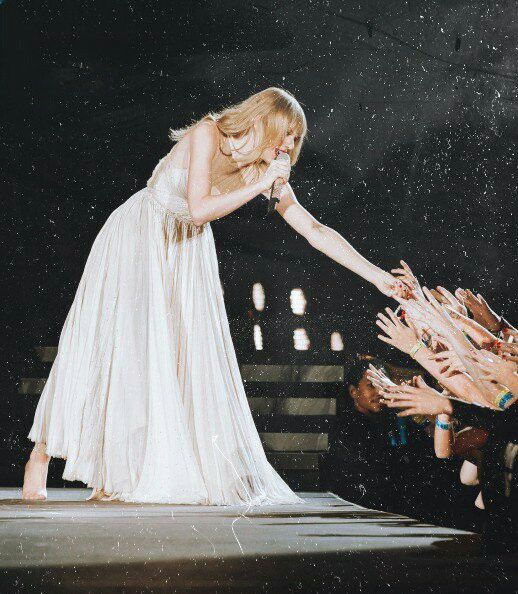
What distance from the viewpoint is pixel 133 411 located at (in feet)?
5.80

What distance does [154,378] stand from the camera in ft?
5.85

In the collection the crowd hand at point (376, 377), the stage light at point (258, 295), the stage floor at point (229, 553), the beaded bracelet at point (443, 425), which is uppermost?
the stage light at point (258, 295)

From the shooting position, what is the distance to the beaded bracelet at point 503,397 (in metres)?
1.41

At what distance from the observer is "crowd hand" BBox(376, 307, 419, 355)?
6.84ft

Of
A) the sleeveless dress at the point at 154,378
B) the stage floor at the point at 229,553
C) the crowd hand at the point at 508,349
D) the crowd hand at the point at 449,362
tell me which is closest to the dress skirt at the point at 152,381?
the sleeveless dress at the point at 154,378

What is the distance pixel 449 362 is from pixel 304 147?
975 mm

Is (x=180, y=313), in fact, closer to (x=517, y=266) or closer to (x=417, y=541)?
(x=417, y=541)

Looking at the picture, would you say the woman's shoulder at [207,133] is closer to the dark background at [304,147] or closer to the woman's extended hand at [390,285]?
the dark background at [304,147]

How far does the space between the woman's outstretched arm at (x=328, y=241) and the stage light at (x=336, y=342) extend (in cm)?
22

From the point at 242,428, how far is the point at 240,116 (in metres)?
0.83

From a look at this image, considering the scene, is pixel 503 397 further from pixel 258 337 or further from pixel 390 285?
pixel 258 337

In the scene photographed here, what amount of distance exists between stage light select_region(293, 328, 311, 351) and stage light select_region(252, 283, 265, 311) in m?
0.14

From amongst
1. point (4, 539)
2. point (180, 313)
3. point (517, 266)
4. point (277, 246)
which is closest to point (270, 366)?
point (277, 246)

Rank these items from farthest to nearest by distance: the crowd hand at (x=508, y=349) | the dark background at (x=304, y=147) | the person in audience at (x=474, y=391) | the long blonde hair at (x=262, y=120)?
1. the dark background at (x=304, y=147)
2. the long blonde hair at (x=262, y=120)
3. the crowd hand at (x=508, y=349)
4. the person in audience at (x=474, y=391)
